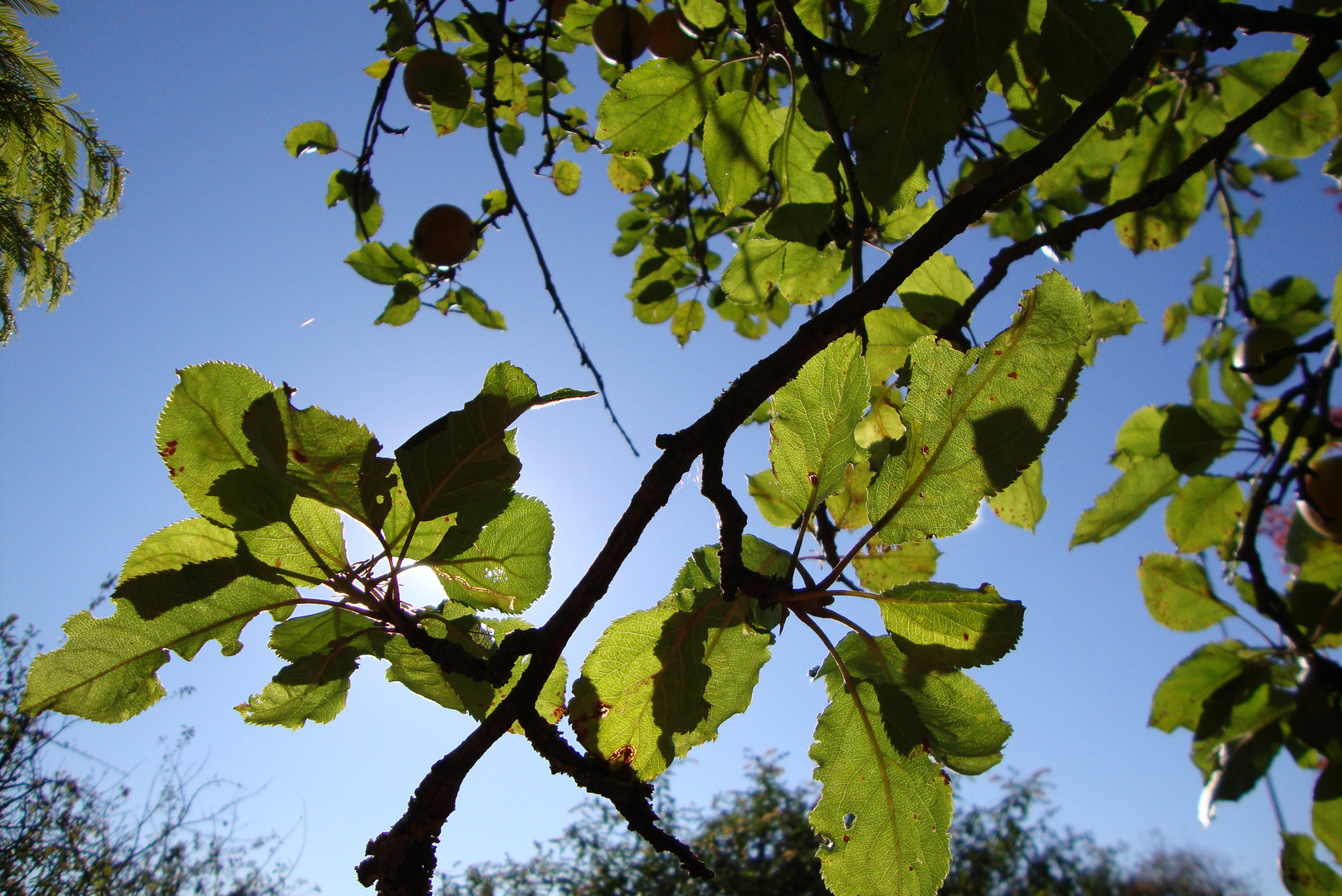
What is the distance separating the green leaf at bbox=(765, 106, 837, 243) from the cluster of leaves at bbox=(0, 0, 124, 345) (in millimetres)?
5198

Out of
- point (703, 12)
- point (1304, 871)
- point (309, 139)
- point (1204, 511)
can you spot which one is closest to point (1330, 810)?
point (1304, 871)

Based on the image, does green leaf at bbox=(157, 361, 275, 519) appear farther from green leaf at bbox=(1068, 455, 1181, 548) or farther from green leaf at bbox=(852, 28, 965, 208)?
green leaf at bbox=(1068, 455, 1181, 548)

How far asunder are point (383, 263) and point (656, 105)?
1.06m

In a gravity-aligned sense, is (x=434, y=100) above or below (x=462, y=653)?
above

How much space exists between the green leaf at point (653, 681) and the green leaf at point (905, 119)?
1.88ft

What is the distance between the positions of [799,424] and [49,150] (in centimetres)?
600

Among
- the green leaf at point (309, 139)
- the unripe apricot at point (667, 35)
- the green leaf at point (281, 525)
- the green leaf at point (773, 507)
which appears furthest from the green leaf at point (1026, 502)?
the green leaf at point (309, 139)

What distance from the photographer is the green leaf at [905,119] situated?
2.93ft

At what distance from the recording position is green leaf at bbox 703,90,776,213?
113 centimetres

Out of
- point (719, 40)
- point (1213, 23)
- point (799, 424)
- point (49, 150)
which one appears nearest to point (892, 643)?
point (799, 424)

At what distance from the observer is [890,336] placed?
1.20 m

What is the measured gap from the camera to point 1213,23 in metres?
0.83

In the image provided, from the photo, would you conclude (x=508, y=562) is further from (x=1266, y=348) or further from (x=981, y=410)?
(x=1266, y=348)

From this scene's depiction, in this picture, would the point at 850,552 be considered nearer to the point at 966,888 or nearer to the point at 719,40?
the point at 719,40
